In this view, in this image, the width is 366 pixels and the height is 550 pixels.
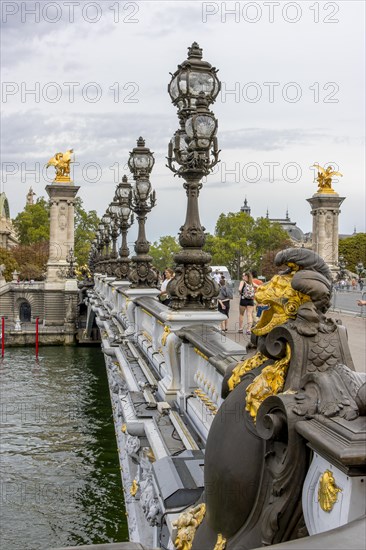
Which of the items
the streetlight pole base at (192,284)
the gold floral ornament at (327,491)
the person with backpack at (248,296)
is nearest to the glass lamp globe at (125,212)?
the person with backpack at (248,296)

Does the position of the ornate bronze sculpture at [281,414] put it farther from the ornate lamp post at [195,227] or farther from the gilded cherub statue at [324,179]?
the gilded cherub statue at [324,179]

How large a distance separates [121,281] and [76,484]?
17.3 ft

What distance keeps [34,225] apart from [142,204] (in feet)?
281

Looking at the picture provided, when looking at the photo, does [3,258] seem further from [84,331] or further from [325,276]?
[325,276]

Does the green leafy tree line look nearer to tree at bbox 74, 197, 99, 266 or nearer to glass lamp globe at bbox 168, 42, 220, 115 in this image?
tree at bbox 74, 197, 99, 266

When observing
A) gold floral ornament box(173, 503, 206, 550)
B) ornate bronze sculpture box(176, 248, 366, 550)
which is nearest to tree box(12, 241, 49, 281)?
gold floral ornament box(173, 503, 206, 550)

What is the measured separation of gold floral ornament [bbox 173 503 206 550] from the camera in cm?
361

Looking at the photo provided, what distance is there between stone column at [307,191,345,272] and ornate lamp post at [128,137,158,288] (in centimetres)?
2509

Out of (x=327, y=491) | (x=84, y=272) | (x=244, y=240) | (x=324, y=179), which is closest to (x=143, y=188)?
(x=327, y=491)

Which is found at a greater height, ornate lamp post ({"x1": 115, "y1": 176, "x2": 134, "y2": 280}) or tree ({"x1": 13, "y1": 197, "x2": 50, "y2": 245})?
tree ({"x1": 13, "y1": 197, "x2": 50, "y2": 245})

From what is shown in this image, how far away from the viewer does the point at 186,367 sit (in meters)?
7.11

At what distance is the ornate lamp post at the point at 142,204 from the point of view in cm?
1270

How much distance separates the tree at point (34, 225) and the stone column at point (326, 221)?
2219 inches

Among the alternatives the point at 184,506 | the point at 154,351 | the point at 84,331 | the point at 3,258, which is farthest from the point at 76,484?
the point at 3,258
